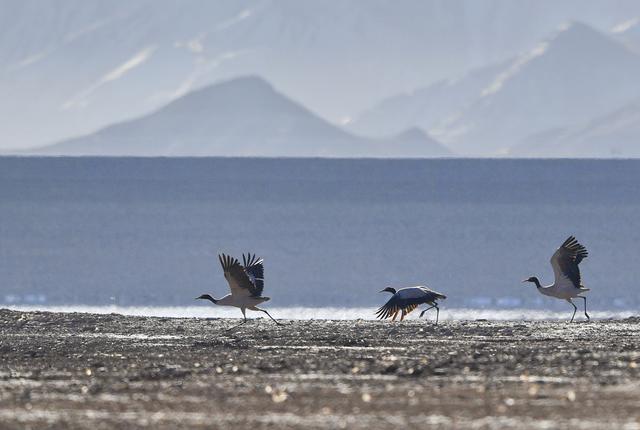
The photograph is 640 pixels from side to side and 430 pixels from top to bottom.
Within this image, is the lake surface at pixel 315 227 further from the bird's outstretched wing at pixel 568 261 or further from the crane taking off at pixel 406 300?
the crane taking off at pixel 406 300

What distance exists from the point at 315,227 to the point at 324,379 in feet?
223

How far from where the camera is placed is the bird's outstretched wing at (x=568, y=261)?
28469 millimetres

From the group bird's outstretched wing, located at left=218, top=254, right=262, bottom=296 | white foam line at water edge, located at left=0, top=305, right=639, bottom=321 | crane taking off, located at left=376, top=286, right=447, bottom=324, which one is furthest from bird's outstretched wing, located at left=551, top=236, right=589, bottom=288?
white foam line at water edge, located at left=0, top=305, right=639, bottom=321

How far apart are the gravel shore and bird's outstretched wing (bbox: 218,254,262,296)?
83 cm

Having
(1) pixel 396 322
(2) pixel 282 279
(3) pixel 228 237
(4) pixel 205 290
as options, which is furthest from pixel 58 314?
(3) pixel 228 237

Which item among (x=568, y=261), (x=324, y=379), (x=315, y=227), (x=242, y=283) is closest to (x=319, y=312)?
(x=568, y=261)

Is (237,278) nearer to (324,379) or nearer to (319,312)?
(324,379)

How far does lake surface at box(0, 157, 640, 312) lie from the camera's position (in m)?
56.9

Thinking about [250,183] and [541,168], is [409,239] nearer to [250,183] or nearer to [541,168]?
[250,183]

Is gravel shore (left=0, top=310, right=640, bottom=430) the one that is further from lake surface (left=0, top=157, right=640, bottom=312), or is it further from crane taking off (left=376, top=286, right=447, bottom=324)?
lake surface (left=0, top=157, right=640, bottom=312)

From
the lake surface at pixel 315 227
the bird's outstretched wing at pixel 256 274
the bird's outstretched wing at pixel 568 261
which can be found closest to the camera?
the bird's outstretched wing at pixel 256 274

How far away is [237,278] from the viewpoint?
2700cm

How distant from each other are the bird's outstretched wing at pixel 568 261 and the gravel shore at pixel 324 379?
6.59ft

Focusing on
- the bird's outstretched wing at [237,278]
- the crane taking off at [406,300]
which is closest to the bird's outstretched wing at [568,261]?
the crane taking off at [406,300]
